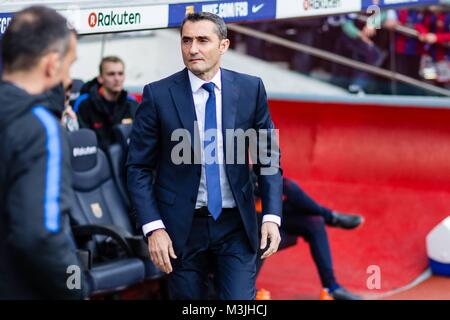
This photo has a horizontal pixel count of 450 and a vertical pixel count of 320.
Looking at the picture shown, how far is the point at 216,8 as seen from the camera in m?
5.76

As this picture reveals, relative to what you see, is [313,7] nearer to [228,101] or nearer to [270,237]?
[228,101]

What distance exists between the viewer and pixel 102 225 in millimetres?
6738

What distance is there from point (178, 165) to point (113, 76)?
3647mm

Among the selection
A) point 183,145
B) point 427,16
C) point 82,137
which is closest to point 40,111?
point 183,145

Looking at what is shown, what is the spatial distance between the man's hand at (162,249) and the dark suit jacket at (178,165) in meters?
0.08

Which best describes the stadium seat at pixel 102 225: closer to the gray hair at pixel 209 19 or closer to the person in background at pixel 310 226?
the person in background at pixel 310 226

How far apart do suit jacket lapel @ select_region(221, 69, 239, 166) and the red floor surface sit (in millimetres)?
3378

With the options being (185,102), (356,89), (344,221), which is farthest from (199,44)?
(356,89)

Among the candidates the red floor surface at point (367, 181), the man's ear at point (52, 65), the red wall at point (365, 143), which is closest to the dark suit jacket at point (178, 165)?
the man's ear at point (52, 65)

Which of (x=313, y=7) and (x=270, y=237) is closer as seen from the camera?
(x=270, y=237)

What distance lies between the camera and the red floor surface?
333 inches

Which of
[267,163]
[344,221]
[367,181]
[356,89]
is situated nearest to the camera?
[267,163]

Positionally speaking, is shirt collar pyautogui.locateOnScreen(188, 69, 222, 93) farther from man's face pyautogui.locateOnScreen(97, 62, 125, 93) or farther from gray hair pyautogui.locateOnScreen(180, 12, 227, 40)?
man's face pyautogui.locateOnScreen(97, 62, 125, 93)

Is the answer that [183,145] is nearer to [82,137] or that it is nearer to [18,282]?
[18,282]
